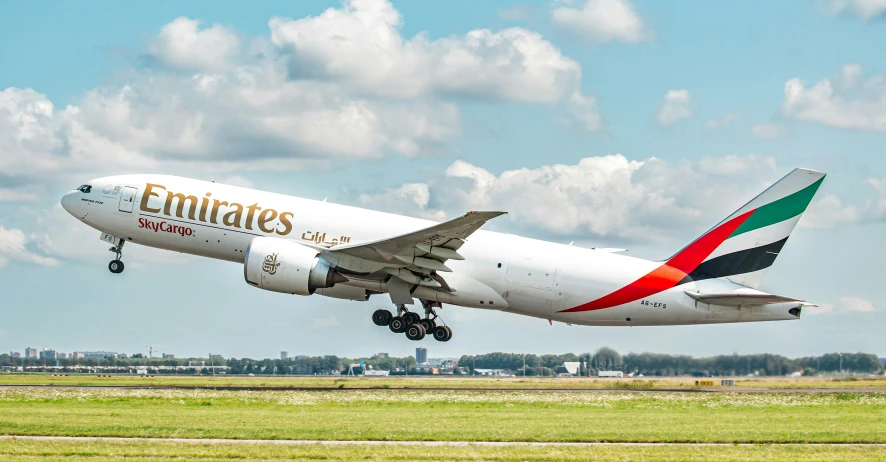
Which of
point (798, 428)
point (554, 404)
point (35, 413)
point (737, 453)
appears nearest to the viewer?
point (737, 453)

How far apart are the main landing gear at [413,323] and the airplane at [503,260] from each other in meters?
0.73

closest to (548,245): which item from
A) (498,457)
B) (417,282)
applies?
(417,282)

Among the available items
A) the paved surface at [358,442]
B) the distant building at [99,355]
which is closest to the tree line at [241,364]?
the distant building at [99,355]

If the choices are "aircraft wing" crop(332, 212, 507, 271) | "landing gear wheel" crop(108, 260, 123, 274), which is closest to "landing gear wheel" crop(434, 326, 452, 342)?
"aircraft wing" crop(332, 212, 507, 271)

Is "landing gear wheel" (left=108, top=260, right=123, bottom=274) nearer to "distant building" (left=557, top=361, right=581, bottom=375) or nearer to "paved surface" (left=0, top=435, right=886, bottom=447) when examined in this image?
"paved surface" (left=0, top=435, right=886, bottom=447)

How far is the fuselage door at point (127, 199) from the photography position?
144ft

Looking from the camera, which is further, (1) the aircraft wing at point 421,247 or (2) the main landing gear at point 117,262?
(2) the main landing gear at point 117,262

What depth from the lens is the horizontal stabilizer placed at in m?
40.6

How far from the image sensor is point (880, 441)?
1005 inches

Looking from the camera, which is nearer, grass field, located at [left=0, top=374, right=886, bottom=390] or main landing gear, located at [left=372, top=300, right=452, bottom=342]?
main landing gear, located at [left=372, top=300, right=452, bottom=342]

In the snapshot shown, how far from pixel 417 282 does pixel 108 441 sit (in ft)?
67.2

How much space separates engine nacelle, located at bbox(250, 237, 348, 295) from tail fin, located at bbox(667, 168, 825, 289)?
48.9 feet

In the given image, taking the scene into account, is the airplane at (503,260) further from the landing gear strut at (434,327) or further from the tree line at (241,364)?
the tree line at (241,364)

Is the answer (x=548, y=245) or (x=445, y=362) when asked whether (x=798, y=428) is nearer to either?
(x=548, y=245)
